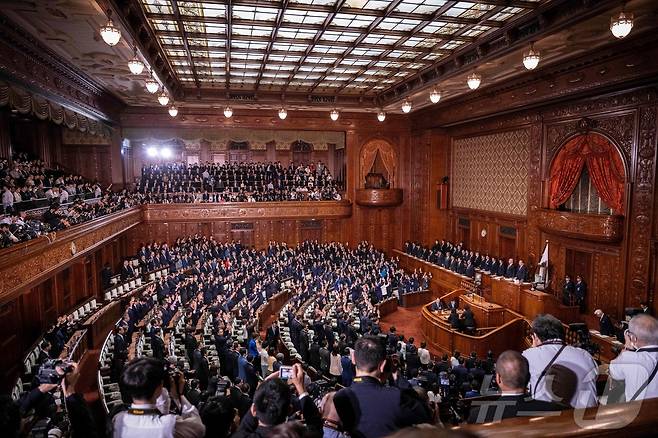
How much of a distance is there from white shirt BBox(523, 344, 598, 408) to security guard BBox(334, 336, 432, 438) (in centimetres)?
80

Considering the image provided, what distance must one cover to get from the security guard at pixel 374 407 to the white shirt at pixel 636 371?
1020 millimetres

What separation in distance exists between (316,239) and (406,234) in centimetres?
409

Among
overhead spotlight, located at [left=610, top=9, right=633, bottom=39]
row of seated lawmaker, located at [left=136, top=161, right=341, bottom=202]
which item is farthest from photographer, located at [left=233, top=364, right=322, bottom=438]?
row of seated lawmaker, located at [left=136, top=161, right=341, bottom=202]

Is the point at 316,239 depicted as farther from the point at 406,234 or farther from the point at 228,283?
the point at 228,283

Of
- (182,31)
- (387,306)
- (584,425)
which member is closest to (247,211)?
(387,306)

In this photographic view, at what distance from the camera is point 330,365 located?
25.7 ft

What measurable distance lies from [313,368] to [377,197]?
1234 cm

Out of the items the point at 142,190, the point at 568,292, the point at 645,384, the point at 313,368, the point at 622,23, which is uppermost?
the point at 622,23

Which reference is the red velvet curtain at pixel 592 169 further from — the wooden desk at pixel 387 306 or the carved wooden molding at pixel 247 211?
the carved wooden molding at pixel 247 211

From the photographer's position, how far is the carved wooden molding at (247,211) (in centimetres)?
1781

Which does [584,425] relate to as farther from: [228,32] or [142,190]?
[142,190]

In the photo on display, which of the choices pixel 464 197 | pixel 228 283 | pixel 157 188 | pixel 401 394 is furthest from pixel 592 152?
pixel 157 188

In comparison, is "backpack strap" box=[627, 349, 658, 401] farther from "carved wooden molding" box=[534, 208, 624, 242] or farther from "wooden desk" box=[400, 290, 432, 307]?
"wooden desk" box=[400, 290, 432, 307]

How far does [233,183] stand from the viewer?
19.9 meters
